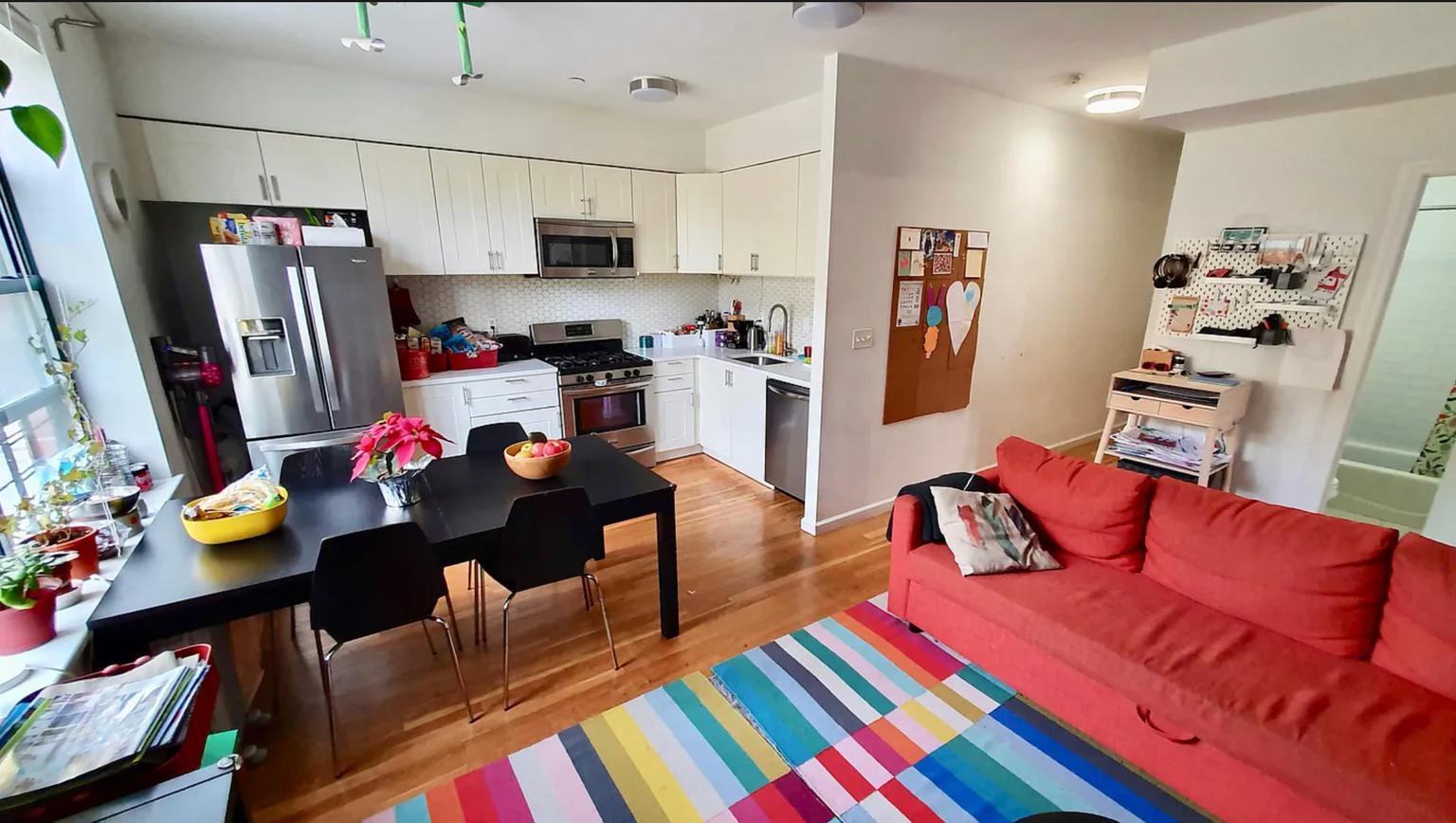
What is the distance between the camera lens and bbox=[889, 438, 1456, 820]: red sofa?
135 centimetres

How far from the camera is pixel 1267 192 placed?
9.20 ft

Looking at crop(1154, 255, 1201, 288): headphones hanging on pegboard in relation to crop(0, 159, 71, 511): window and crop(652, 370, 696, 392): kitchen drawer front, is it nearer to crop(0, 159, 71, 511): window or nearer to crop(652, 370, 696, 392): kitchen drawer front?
crop(652, 370, 696, 392): kitchen drawer front

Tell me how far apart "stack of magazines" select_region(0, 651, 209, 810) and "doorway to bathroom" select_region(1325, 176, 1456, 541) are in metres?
5.21

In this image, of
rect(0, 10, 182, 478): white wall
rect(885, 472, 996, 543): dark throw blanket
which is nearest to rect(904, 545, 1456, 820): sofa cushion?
rect(885, 472, 996, 543): dark throw blanket

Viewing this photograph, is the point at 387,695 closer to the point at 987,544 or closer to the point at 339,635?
the point at 339,635

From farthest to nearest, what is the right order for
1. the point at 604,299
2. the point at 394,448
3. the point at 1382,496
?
1. the point at 604,299
2. the point at 1382,496
3. the point at 394,448

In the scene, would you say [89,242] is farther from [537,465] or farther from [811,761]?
[811,761]

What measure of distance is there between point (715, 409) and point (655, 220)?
1.42 meters

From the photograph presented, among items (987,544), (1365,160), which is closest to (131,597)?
(987,544)

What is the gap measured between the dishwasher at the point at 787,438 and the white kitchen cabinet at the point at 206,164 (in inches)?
114

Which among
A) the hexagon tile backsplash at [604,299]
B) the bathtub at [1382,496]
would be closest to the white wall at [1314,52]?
the hexagon tile backsplash at [604,299]

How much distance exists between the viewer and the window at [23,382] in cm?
174

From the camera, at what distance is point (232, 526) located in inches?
65.2

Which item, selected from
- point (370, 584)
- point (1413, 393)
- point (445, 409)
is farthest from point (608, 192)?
point (1413, 393)
